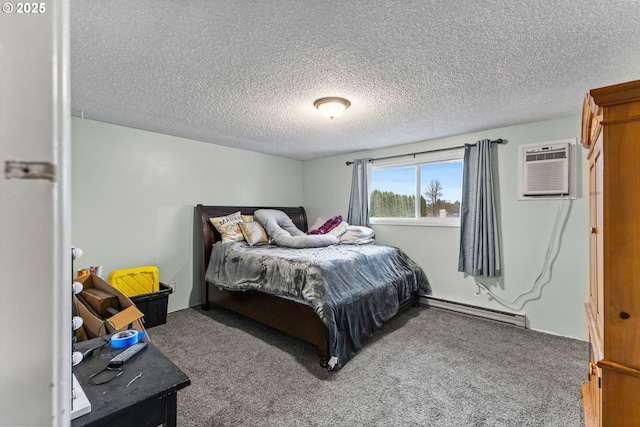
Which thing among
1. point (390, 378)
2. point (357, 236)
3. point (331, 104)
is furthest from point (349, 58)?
point (357, 236)

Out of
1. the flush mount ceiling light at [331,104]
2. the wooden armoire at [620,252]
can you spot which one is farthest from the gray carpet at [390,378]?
the flush mount ceiling light at [331,104]

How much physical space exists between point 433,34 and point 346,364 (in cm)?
231

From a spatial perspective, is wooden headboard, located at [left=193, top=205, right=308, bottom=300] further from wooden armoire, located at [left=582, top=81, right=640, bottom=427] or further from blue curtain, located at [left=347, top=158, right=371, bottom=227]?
wooden armoire, located at [left=582, top=81, right=640, bottom=427]

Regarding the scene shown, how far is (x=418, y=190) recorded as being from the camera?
3.92 m

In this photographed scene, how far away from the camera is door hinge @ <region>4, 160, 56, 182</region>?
1.02ft

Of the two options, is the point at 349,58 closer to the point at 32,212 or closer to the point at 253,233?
the point at 32,212

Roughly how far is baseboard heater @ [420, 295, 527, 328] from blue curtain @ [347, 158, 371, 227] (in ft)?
4.24

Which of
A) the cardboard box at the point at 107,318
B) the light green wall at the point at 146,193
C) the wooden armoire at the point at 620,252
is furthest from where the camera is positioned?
the light green wall at the point at 146,193

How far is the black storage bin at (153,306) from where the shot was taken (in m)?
3.01

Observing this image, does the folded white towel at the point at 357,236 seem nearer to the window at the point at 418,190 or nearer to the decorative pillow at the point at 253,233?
the window at the point at 418,190

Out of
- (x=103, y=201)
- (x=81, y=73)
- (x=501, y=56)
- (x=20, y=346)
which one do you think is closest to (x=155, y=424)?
(x=20, y=346)

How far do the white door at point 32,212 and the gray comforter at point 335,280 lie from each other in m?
2.07

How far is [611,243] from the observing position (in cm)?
100

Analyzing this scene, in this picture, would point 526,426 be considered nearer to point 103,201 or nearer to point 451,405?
point 451,405
